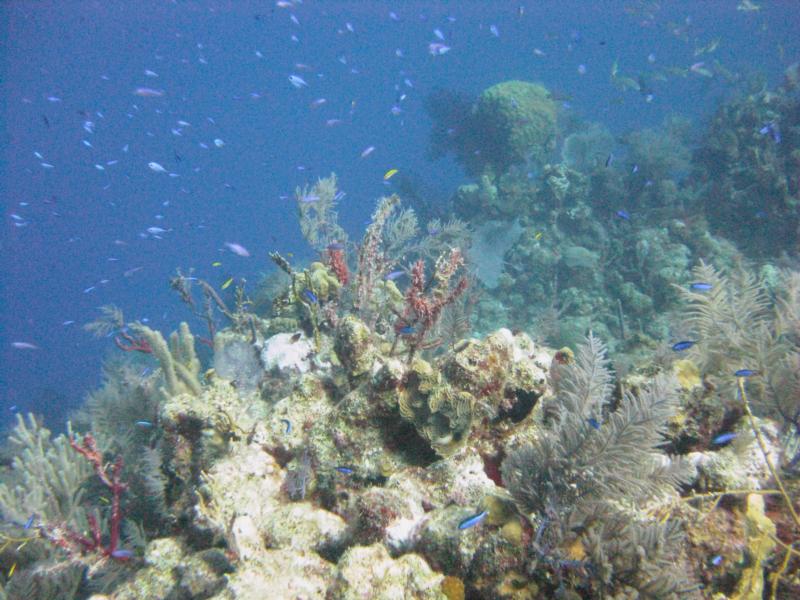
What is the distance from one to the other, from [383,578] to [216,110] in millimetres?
127987

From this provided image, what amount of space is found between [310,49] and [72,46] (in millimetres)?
50249

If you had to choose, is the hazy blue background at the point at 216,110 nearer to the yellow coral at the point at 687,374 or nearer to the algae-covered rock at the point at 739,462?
the yellow coral at the point at 687,374

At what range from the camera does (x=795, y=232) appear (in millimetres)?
11648

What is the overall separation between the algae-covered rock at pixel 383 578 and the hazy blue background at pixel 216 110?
41.9 metres

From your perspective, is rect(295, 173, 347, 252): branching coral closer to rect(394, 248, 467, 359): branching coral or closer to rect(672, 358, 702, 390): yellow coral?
rect(394, 248, 467, 359): branching coral

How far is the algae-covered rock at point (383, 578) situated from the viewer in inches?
83.2

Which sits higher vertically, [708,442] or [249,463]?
[708,442]

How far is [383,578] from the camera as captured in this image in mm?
2178

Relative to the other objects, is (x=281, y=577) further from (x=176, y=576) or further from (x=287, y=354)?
(x=287, y=354)

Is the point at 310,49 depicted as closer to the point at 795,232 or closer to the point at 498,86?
the point at 498,86

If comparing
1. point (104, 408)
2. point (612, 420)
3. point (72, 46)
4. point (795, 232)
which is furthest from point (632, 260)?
point (72, 46)

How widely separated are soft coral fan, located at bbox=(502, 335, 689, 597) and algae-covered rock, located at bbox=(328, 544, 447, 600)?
24.5 inches

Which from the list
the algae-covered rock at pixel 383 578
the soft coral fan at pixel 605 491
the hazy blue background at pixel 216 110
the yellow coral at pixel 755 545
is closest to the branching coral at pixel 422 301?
the soft coral fan at pixel 605 491

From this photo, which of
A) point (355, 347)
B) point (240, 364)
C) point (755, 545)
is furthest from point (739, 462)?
point (240, 364)
